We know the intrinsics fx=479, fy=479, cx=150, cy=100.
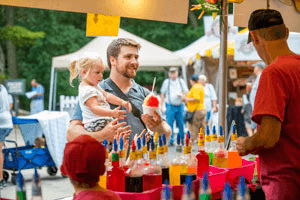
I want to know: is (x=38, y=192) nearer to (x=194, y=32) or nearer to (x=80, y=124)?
(x=80, y=124)

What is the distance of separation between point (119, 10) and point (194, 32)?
2497 cm

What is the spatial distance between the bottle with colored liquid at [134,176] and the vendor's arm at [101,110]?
0.53 meters

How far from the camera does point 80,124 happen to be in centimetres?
301

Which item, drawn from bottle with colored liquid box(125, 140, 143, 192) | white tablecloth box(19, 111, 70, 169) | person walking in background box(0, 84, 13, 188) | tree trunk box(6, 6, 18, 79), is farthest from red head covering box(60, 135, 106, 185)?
tree trunk box(6, 6, 18, 79)

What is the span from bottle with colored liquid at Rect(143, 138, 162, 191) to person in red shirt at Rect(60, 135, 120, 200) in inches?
17.8

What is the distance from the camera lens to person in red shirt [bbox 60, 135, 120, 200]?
1792 mm

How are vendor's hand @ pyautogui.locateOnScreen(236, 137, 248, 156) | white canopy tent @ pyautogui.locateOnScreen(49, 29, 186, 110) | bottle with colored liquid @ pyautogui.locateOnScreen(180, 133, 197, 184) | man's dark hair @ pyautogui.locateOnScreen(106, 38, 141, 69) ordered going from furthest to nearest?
white canopy tent @ pyautogui.locateOnScreen(49, 29, 186, 110) < man's dark hair @ pyautogui.locateOnScreen(106, 38, 141, 69) < bottle with colored liquid @ pyautogui.locateOnScreen(180, 133, 197, 184) < vendor's hand @ pyautogui.locateOnScreen(236, 137, 248, 156)

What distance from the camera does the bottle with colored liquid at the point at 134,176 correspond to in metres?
2.28

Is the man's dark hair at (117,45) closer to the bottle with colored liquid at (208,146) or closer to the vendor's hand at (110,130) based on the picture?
the vendor's hand at (110,130)

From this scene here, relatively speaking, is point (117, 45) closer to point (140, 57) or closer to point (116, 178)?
point (116, 178)

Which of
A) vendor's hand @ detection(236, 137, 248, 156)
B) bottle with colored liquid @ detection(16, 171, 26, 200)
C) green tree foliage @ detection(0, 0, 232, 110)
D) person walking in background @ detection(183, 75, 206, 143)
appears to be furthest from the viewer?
green tree foliage @ detection(0, 0, 232, 110)

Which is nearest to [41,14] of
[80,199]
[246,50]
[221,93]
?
[246,50]

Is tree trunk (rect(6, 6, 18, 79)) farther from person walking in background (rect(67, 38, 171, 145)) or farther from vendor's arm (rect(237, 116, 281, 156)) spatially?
vendor's arm (rect(237, 116, 281, 156))

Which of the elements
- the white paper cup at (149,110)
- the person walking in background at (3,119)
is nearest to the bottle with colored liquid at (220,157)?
the white paper cup at (149,110)
